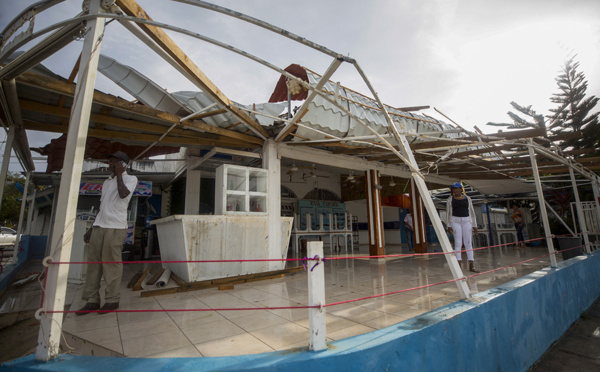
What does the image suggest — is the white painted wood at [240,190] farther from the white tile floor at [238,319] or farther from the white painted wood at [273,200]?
the white tile floor at [238,319]

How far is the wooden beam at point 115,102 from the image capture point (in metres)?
3.08

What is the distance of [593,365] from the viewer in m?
3.10

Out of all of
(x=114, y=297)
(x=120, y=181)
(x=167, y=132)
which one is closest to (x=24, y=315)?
(x=114, y=297)

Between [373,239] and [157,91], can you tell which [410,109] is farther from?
[157,91]

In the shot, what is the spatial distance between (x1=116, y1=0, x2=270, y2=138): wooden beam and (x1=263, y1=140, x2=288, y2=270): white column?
1.60m

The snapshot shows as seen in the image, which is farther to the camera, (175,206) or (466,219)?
(175,206)

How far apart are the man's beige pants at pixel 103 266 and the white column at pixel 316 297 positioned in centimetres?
252

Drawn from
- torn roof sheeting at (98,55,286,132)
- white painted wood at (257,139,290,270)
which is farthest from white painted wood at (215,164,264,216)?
torn roof sheeting at (98,55,286,132)

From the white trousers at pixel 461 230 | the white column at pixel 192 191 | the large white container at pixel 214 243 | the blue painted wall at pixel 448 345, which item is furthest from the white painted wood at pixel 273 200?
the blue painted wall at pixel 448 345

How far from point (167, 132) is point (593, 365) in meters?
6.55

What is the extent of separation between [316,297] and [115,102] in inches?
149

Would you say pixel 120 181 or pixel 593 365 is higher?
pixel 120 181

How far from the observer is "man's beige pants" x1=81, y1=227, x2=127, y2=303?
3.05m

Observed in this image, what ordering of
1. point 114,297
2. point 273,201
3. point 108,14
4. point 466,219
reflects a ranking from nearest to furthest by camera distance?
point 108,14 → point 114,297 → point 466,219 → point 273,201
